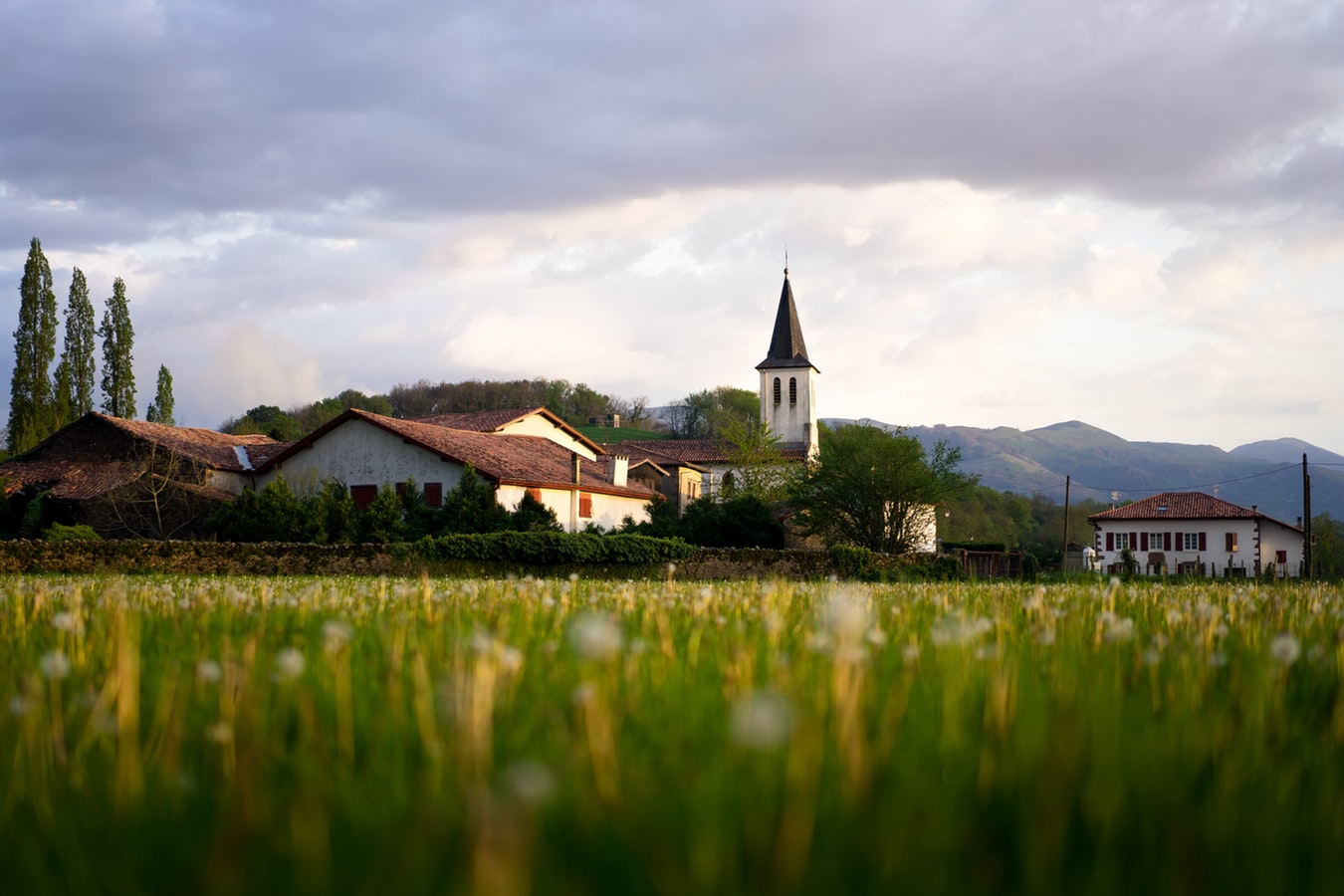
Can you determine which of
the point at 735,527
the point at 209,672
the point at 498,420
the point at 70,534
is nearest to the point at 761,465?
the point at 498,420

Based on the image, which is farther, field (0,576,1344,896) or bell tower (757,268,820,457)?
bell tower (757,268,820,457)

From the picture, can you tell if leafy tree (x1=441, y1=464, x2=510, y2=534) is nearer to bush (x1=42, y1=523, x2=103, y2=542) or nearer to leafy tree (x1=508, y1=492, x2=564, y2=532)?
leafy tree (x1=508, y1=492, x2=564, y2=532)

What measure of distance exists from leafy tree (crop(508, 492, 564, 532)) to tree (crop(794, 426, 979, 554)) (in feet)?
43.4

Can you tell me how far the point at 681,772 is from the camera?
6.86 feet

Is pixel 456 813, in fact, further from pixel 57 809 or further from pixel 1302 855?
pixel 1302 855

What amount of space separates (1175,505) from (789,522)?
159 feet

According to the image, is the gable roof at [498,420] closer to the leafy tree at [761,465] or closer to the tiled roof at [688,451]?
the leafy tree at [761,465]

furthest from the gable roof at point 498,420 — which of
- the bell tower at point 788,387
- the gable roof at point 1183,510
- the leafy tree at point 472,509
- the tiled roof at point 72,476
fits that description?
the gable roof at point 1183,510

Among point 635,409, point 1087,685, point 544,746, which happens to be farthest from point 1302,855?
point 635,409

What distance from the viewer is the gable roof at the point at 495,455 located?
148 ft

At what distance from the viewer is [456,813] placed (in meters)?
1.87

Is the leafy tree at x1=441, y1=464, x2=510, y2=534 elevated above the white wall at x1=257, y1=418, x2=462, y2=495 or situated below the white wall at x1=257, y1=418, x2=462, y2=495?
below

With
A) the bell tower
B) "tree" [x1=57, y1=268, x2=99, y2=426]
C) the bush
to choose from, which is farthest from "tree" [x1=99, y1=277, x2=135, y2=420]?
the bell tower

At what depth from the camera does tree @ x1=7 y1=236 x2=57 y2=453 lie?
60.2 m
